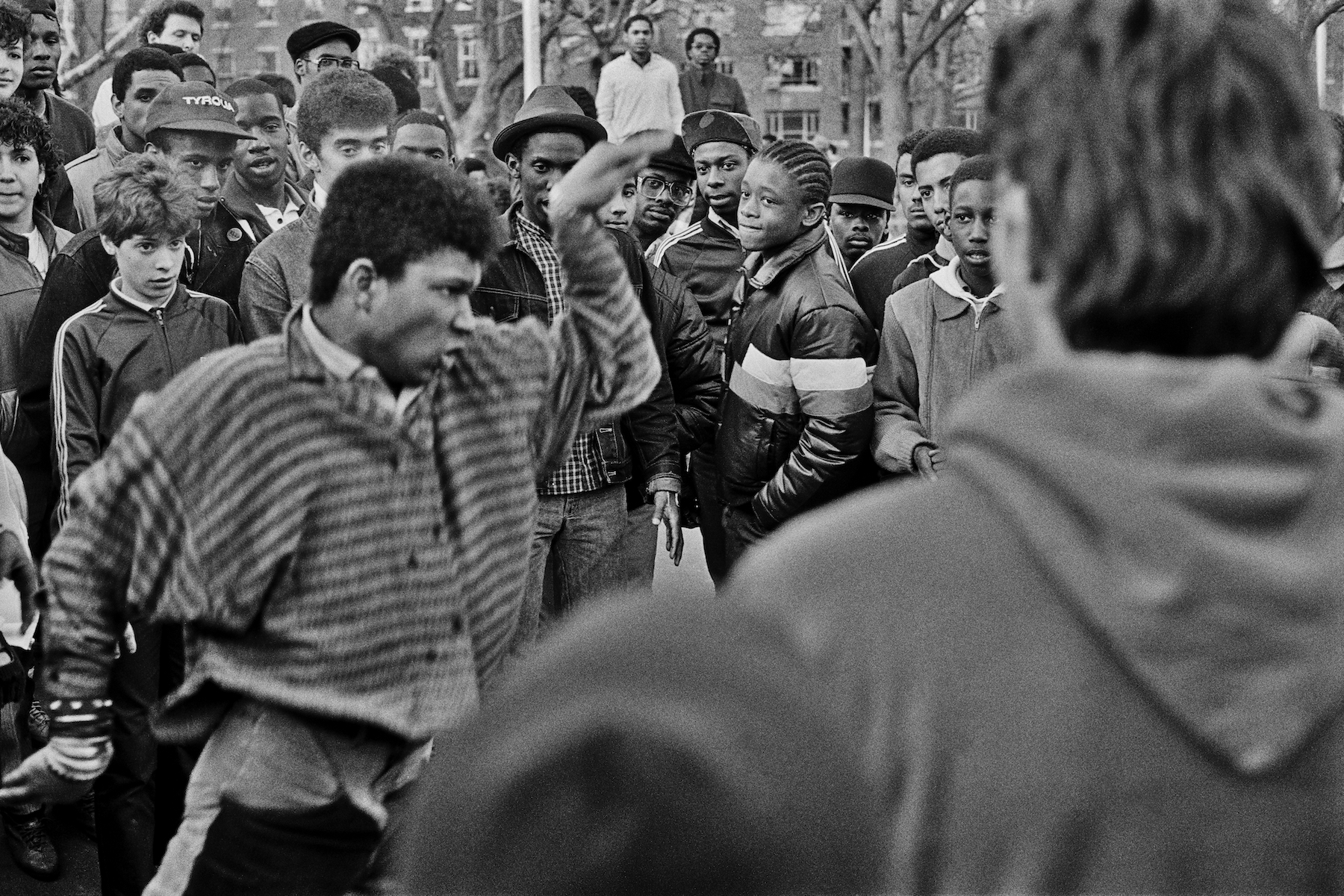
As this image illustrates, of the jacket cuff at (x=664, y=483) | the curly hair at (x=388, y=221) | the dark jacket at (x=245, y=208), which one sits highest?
the curly hair at (x=388, y=221)

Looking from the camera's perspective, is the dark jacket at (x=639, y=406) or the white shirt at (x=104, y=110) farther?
the white shirt at (x=104, y=110)

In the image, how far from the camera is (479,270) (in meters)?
3.40

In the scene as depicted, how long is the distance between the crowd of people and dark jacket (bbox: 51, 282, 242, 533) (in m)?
0.02

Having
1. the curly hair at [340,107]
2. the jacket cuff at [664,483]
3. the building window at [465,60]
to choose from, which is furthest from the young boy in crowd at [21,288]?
the building window at [465,60]

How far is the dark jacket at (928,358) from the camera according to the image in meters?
5.61

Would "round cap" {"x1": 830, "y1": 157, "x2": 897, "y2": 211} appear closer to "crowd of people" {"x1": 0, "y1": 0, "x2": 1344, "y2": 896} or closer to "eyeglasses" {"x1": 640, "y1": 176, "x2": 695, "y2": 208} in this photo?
"crowd of people" {"x1": 0, "y1": 0, "x2": 1344, "y2": 896}

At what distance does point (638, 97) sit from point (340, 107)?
10856mm

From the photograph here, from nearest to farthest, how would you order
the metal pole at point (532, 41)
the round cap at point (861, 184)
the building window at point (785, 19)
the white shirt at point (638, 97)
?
the round cap at point (861, 184) < the white shirt at point (638, 97) < the metal pole at point (532, 41) < the building window at point (785, 19)

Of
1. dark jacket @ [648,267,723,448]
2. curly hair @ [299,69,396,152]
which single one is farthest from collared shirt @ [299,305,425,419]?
dark jacket @ [648,267,723,448]

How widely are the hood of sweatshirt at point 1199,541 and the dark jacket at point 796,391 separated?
4588 mm

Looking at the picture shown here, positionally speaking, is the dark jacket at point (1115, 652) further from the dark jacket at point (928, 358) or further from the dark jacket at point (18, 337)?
the dark jacket at point (18, 337)

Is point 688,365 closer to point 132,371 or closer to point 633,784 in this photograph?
point 132,371

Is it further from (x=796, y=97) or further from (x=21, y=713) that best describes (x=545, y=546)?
(x=796, y=97)

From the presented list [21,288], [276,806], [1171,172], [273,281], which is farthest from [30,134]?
[1171,172]
